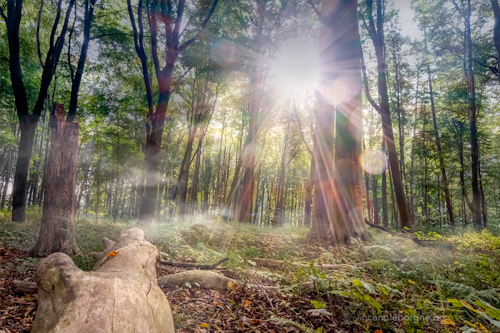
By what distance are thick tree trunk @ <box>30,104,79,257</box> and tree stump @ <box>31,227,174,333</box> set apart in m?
2.56

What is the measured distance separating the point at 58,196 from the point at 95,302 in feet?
12.3

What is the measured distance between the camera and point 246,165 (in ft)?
46.9

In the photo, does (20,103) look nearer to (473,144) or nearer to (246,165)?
(246,165)

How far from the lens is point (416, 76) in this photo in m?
17.2

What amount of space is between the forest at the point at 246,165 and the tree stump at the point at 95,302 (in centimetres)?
2

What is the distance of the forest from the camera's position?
233 centimetres

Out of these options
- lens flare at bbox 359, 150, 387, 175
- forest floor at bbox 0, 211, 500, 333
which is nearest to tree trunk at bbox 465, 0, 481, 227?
lens flare at bbox 359, 150, 387, 175

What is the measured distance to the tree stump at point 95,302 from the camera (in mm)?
1615

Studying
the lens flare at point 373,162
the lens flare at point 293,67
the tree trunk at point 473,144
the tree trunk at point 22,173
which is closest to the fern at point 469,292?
the lens flare at point 293,67

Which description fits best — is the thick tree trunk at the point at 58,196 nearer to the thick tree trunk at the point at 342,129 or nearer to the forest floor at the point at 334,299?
the forest floor at the point at 334,299

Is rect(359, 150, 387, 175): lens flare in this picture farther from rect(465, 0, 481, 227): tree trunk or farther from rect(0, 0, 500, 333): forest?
rect(465, 0, 481, 227): tree trunk

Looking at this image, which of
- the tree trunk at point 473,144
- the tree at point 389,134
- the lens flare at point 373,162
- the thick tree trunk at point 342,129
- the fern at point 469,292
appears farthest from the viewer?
the lens flare at point 373,162

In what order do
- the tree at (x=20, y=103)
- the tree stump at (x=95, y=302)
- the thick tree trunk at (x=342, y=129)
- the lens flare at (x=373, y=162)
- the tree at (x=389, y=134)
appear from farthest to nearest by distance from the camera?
the lens flare at (x=373, y=162), the tree at (x=389, y=134), the tree at (x=20, y=103), the thick tree trunk at (x=342, y=129), the tree stump at (x=95, y=302)

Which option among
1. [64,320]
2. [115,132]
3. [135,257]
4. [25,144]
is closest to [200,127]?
[115,132]
